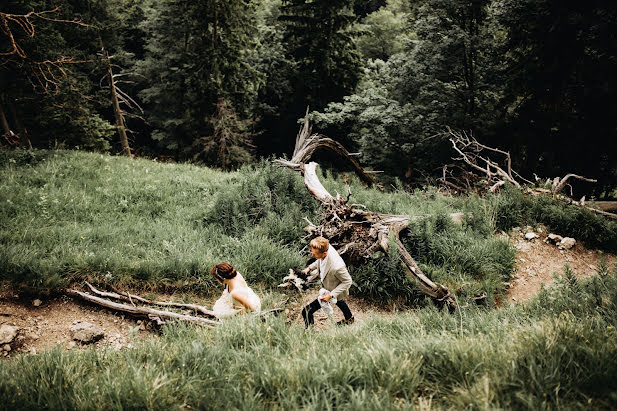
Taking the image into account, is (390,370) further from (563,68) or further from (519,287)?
(563,68)

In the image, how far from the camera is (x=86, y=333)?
4.82 metres

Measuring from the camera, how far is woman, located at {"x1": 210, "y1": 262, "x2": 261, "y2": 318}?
4555 mm

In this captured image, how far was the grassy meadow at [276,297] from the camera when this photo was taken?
8.22 feet

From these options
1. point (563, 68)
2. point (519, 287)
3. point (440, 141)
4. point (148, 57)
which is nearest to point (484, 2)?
point (563, 68)

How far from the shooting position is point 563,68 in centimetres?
1181

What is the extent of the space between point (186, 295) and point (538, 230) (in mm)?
8105

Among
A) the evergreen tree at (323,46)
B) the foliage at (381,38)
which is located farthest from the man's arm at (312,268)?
the foliage at (381,38)

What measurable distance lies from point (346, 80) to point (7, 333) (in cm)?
2212

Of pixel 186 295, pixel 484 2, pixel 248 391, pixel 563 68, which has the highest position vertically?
pixel 484 2

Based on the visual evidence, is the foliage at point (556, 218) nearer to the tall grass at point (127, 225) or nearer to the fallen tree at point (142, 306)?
the tall grass at point (127, 225)

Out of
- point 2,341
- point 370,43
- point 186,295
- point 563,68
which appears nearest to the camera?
point 2,341

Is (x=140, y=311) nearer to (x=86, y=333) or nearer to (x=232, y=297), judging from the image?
(x=86, y=333)

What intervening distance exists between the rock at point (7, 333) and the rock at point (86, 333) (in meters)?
0.69

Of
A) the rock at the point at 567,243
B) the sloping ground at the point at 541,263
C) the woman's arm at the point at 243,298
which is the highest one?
the woman's arm at the point at 243,298
